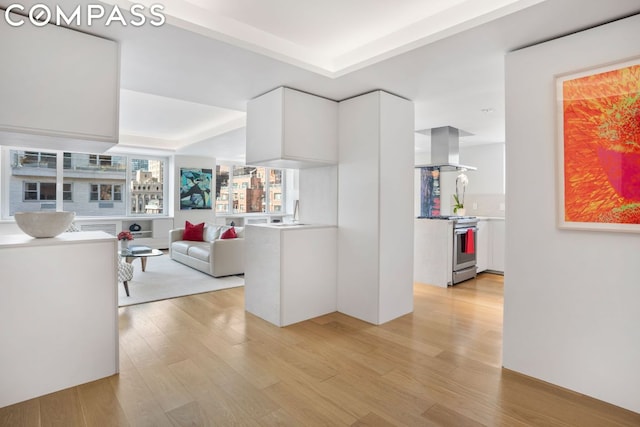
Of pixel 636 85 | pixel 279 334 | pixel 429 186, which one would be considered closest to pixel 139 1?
pixel 279 334

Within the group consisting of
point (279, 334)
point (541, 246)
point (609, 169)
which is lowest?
point (279, 334)

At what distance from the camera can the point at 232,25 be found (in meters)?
2.65

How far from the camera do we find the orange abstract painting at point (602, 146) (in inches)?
82.0

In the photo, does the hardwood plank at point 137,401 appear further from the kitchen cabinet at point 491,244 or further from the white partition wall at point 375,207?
the kitchen cabinet at point 491,244

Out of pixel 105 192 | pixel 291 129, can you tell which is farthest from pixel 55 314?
pixel 105 192

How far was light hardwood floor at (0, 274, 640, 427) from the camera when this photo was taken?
2006mm

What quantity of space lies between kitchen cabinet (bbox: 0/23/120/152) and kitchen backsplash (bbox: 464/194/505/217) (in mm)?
6183

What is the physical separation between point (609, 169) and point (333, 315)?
2.71 meters

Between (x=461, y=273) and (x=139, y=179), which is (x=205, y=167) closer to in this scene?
(x=139, y=179)

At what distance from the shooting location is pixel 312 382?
240 cm

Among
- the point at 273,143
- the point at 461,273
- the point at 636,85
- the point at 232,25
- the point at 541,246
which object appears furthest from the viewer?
the point at 461,273

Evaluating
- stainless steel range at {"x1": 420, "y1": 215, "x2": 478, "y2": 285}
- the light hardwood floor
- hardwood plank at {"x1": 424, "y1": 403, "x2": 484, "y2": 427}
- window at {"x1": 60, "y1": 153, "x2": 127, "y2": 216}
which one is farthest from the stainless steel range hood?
window at {"x1": 60, "y1": 153, "x2": 127, "y2": 216}

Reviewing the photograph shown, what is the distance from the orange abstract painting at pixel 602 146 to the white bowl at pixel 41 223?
11.2 ft

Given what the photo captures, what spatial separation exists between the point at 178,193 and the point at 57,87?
6737 millimetres
